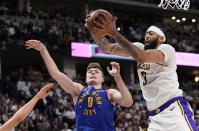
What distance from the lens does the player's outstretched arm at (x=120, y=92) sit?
5520mm

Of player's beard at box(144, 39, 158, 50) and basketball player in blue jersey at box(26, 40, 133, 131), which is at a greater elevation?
player's beard at box(144, 39, 158, 50)

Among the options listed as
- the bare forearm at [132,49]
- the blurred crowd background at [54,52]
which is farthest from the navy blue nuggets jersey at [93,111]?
the blurred crowd background at [54,52]

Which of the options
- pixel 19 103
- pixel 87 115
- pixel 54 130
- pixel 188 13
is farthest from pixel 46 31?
pixel 87 115

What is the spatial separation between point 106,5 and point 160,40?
2230cm

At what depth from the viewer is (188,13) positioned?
96.0 feet

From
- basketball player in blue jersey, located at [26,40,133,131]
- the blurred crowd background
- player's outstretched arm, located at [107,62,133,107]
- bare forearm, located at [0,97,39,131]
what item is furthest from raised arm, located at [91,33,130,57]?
the blurred crowd background

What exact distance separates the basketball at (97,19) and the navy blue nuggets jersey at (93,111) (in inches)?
60.4

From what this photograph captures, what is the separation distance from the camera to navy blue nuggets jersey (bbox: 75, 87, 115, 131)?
5.92 m

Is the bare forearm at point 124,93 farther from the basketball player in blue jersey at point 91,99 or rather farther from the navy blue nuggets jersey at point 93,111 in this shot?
the navy blue nuggets jersey at point 93,111

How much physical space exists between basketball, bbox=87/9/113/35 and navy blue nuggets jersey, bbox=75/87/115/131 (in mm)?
1533

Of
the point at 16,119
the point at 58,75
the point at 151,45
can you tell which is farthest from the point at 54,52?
the point at 16,119

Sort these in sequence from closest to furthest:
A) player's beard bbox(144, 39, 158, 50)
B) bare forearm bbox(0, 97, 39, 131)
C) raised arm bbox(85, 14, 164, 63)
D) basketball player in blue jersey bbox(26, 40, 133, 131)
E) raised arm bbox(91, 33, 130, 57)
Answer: bare forearm bbox(0, 97, 39, 131) < raised arm bbox(85, 14, 164, 63) < player's beard bbox(144, 39, 158, 50) < raised arm bbox(91, 33, 130, 57) < basketball player in blue jersey bbox(26, 40, 133, 131)

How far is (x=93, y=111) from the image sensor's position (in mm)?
5980

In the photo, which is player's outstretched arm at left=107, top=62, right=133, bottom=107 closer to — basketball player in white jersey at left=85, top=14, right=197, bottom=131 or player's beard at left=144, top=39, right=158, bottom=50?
basketball player in white jersey at left=85, top=14, right=197, bottom=131
